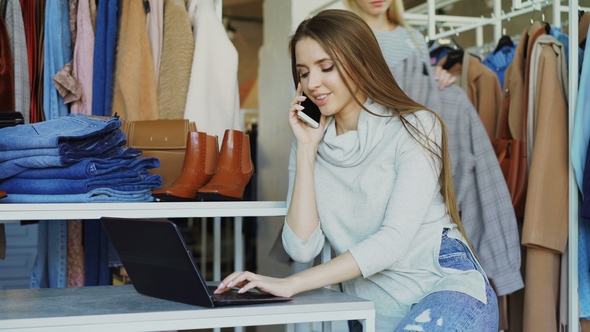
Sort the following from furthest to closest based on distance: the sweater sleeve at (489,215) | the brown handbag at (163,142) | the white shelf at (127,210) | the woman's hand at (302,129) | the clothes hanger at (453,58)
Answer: the clothes hanger at (453,58) < the sweater sleeve at (489,215) < the brown handbag at (163,142) < the woman's hand at (302,129) < the white shelf at (127,210)

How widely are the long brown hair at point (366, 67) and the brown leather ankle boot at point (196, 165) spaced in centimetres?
39

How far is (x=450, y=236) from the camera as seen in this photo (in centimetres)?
169

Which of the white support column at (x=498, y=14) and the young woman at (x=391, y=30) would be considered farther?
the white support column at (x=498, y=14)

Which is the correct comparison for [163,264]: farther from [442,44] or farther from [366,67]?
[442,44]

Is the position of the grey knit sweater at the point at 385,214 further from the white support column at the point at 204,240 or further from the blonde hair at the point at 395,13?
the white support column at the point at 204,240

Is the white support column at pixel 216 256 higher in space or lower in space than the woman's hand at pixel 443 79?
lower

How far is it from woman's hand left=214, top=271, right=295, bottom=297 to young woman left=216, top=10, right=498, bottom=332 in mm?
126

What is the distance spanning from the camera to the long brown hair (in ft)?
5.54

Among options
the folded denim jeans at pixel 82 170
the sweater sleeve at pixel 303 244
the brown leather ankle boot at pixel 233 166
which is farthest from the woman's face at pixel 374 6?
the folded denim jeans at pixel 82 170

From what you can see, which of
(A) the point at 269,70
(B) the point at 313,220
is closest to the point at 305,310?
(B) the point at 313,220

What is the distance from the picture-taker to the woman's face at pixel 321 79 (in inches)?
67.5

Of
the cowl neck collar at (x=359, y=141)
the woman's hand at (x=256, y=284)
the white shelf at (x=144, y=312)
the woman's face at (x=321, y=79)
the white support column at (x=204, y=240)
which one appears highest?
the woman's face at (x=321, y=79)

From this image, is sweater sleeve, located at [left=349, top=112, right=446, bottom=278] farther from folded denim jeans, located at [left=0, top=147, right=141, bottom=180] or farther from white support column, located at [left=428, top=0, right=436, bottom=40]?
white support column, located at [left=428, top=0, right=436, bottom=40]

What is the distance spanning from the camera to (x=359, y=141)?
1715 mm
